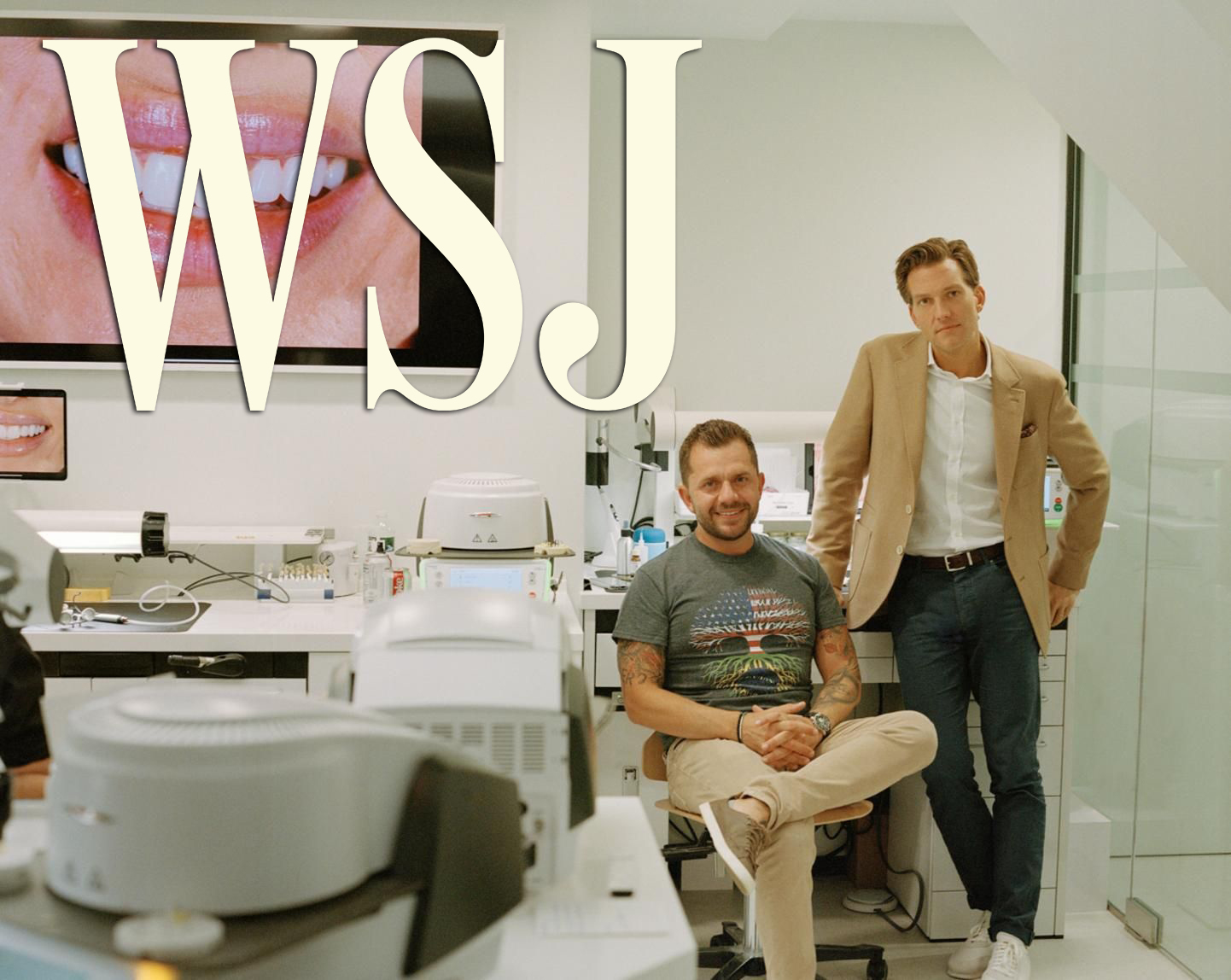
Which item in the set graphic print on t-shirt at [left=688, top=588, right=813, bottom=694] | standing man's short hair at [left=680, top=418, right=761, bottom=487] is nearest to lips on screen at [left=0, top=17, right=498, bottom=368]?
standing man's short hair at [left=680, top=418, right=761, bottom=487]

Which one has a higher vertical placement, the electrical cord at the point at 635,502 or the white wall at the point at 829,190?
the white wall at the point at 829,190

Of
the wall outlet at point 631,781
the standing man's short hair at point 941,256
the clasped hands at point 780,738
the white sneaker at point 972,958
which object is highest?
the standing man's short hair at point 941,256

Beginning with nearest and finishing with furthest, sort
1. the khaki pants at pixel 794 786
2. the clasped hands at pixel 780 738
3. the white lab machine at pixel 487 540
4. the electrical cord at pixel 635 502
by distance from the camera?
the khaki pants at pixel 794 786 → the clasped hands at pixel 780 738 → the white lab machine at pixel 487 540 → the electrical cord at pixel 635 502

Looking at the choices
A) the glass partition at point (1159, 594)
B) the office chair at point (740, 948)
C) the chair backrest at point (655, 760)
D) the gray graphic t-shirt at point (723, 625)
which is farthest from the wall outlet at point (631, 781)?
the glass partition at point (1159, 594)

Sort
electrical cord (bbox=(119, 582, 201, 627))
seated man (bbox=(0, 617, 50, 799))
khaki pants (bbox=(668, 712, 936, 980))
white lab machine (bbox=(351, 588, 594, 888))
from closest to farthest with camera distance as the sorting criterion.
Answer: white lab machine (bbox=(351, 588, 594, 888)) → seated man (bbox=(0, 617, 50, 799)) → khaki pants (bbox=(668, 712, 936, 980)) → electrical cord (bbox=(119, 582, 201, 627))

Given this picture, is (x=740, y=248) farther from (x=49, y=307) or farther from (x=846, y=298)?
(x=49, y=307)

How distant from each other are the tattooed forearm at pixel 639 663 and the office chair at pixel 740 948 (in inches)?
7.3

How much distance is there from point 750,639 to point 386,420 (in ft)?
4.20

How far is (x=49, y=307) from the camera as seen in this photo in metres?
3.47

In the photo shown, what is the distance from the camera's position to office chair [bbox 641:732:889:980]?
2842 mm

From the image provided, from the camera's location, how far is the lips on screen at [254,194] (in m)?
3.44

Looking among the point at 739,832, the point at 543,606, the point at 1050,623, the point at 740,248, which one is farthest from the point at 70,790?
the point at 740,248

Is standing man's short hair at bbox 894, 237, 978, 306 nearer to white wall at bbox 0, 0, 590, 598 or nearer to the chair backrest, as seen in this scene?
white wall at bbox 0, 0, 590, 598

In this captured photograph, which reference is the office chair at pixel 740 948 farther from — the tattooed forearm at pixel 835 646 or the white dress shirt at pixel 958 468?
the white dress shirt at pixel 958 468
